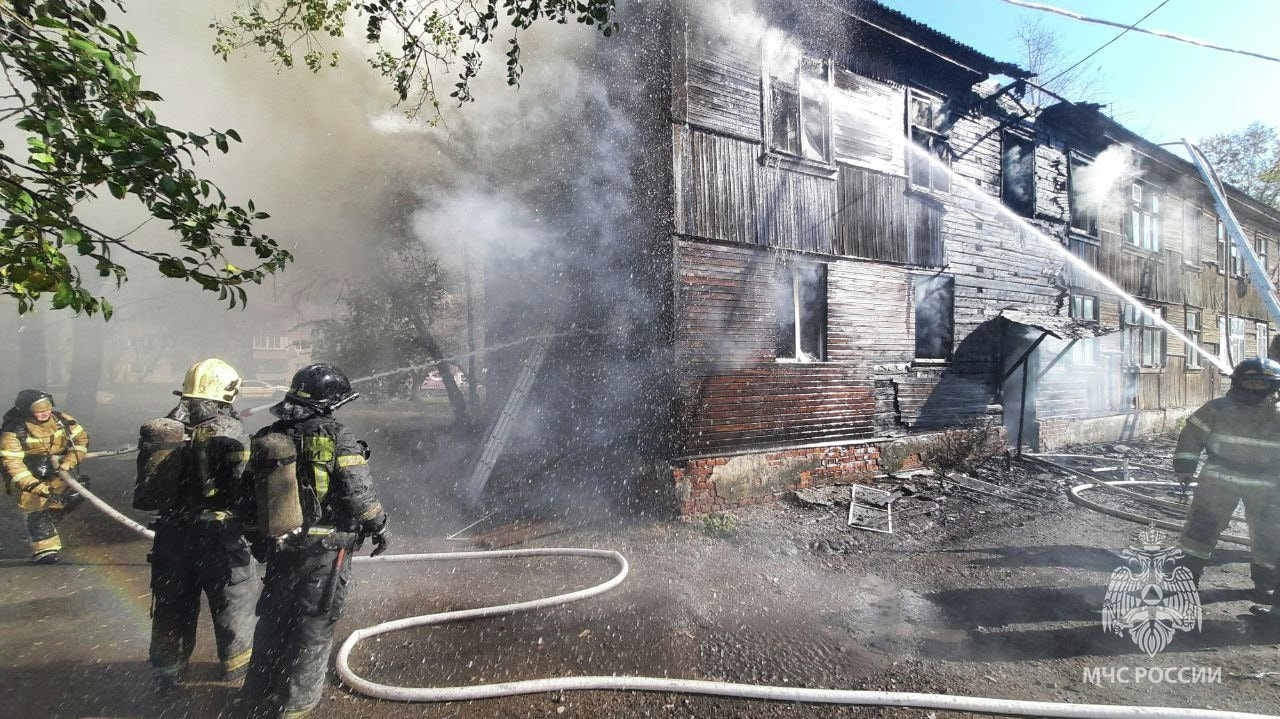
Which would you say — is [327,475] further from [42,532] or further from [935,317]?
[935,317]

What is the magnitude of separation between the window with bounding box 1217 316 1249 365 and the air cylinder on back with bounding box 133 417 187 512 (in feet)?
81.1

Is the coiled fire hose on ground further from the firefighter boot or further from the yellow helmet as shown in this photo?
the firefighter boot

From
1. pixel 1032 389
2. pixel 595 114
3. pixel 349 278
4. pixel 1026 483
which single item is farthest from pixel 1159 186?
pixel 349 278

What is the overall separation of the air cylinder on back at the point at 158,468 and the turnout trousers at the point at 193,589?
6.8 inches

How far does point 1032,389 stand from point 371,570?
12.3 meters

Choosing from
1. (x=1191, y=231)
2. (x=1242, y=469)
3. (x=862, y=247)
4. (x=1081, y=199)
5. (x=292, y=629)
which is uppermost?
(x=1081, y=199)

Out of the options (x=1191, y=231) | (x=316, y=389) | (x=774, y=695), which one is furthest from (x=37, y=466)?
(x=1191, y=231)

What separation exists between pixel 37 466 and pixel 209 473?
150 inches

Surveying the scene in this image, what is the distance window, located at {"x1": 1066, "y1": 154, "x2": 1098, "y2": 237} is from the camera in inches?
485

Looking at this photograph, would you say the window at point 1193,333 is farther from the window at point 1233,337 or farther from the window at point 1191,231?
the window at point 1233,337

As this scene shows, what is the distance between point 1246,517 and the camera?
409 centimetres

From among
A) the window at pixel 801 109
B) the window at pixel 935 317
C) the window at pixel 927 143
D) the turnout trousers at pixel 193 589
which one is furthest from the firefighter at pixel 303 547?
the window at pixel 927 143

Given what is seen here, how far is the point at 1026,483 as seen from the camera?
8422mm

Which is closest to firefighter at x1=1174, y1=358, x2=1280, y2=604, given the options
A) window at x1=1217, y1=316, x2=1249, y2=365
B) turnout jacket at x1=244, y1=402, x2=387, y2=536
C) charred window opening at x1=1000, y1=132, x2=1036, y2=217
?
turnout jacket at x1=244, y1=402, x2=387, y2=536
